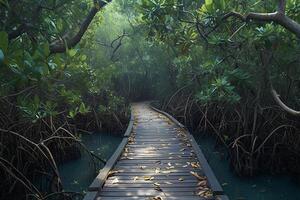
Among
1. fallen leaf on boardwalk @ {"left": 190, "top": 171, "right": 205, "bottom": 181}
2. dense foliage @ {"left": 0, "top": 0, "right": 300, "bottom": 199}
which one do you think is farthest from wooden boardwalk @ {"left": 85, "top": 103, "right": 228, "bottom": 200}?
dense foliage @ {"left": 0, "top": 0, "right": 300, "bottom": 199}

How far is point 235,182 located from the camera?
20.7 ft

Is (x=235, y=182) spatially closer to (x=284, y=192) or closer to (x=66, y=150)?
(x=284, y=192)

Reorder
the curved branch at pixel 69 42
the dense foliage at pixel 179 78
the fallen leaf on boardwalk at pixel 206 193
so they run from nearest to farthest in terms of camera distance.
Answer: the fallen leaf on boardwalk at pixel 206 193, the dense foliage at pixel 179 78, the curved branch at pixel 69 42

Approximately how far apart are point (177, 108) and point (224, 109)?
3.55m

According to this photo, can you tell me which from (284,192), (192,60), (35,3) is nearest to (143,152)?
(284,192)

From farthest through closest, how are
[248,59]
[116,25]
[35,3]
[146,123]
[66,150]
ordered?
[116,25]
[146,123]
[66,150]
[248,59]
[35,3]

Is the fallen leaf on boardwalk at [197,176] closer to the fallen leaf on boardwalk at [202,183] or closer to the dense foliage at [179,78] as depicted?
the fallen leaf on boardwalk at [202,183]

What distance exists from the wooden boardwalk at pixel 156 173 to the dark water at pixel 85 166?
41.6 inches

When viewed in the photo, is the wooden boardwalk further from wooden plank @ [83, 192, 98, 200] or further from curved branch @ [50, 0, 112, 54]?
curved branch @ [50, 0, 112, 54]

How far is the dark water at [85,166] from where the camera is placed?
6.36m

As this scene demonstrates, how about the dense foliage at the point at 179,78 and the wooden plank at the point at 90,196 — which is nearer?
the wooden plank at the point at 90,196

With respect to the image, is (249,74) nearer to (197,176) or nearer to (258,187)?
(258,187)

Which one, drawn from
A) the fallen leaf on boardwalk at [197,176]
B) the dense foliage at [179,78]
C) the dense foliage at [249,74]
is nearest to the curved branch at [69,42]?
the dense foliage at [179,78]

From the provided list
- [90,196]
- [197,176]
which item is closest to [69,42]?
[90,196]
